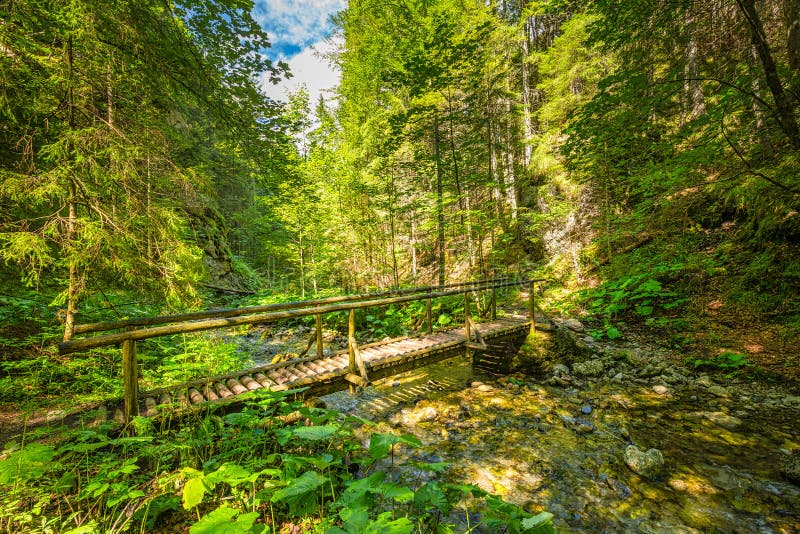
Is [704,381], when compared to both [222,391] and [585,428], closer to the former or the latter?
[585,428]

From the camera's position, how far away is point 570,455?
4.38m

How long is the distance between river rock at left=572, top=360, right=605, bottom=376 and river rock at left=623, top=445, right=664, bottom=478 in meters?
2.67

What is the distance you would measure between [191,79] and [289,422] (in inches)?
192

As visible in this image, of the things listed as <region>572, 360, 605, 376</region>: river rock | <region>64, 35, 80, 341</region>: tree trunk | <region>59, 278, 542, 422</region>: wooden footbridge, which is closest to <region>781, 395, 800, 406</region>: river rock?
<region>572, 360, 605, 376</region>: river rock

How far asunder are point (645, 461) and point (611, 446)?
52 cm

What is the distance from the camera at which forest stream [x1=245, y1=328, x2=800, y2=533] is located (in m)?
3.38

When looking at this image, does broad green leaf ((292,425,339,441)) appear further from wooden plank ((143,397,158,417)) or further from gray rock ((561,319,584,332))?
gray rock ((561,319,584,332))

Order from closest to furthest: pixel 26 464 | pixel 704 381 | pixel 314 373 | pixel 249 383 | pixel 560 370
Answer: pixel 26 464, pixel 249 383, pixel 314 373, pixel 704 381, pixel 560 370

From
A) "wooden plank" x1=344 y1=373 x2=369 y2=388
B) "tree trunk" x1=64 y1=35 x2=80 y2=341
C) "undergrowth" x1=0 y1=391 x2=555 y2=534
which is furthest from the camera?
"wooden plank" x1=344 y1=373 x2=369 y2=388

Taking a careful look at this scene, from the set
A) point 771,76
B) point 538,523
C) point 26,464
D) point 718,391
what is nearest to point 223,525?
point 26,464

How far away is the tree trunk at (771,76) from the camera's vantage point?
354cm

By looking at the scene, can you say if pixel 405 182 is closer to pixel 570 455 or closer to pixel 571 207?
pixel 571 207

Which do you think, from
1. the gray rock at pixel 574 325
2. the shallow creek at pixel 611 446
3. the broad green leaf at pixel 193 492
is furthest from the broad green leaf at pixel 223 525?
the gray rock at pixel 574 325

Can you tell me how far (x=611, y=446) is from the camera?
4.48 meters
